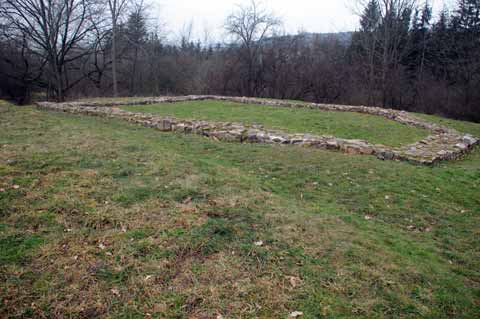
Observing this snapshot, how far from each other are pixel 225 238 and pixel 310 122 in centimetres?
720

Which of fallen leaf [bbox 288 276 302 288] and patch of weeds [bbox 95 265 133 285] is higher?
patch of weeds [bbox 95 265 133 285]

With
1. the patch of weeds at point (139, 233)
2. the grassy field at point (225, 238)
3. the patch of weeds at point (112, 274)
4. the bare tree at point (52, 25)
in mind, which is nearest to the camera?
the grassy field at point (225, 238)

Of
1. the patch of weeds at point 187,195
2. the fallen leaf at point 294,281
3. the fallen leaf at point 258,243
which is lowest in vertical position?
the fallen leaf at point 294,281

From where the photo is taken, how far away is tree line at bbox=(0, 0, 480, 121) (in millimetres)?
16938

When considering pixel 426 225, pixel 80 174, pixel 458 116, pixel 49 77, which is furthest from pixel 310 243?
pixel 49 77

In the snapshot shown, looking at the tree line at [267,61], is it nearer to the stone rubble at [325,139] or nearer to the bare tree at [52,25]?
the bare tree at [52,25]

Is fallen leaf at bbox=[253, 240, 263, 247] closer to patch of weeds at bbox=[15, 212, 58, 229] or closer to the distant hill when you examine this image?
patch of weeds at bbox=[15, 212, 58, 229]

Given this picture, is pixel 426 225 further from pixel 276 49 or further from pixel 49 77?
pixel 49 77

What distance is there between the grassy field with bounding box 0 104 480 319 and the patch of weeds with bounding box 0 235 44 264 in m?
0.01

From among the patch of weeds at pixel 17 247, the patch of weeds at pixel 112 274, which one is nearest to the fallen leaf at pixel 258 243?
the patch of weeds at pixel 112 274

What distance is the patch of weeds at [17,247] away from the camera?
7.73ft

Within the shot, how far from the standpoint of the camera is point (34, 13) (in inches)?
654

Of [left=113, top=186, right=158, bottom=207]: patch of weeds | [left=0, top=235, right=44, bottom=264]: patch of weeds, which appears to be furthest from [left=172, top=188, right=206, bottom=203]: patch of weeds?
[left=0, top=235, right=44, bottom=264]: patch of weeds

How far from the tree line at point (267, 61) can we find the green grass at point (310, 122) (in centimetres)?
816
